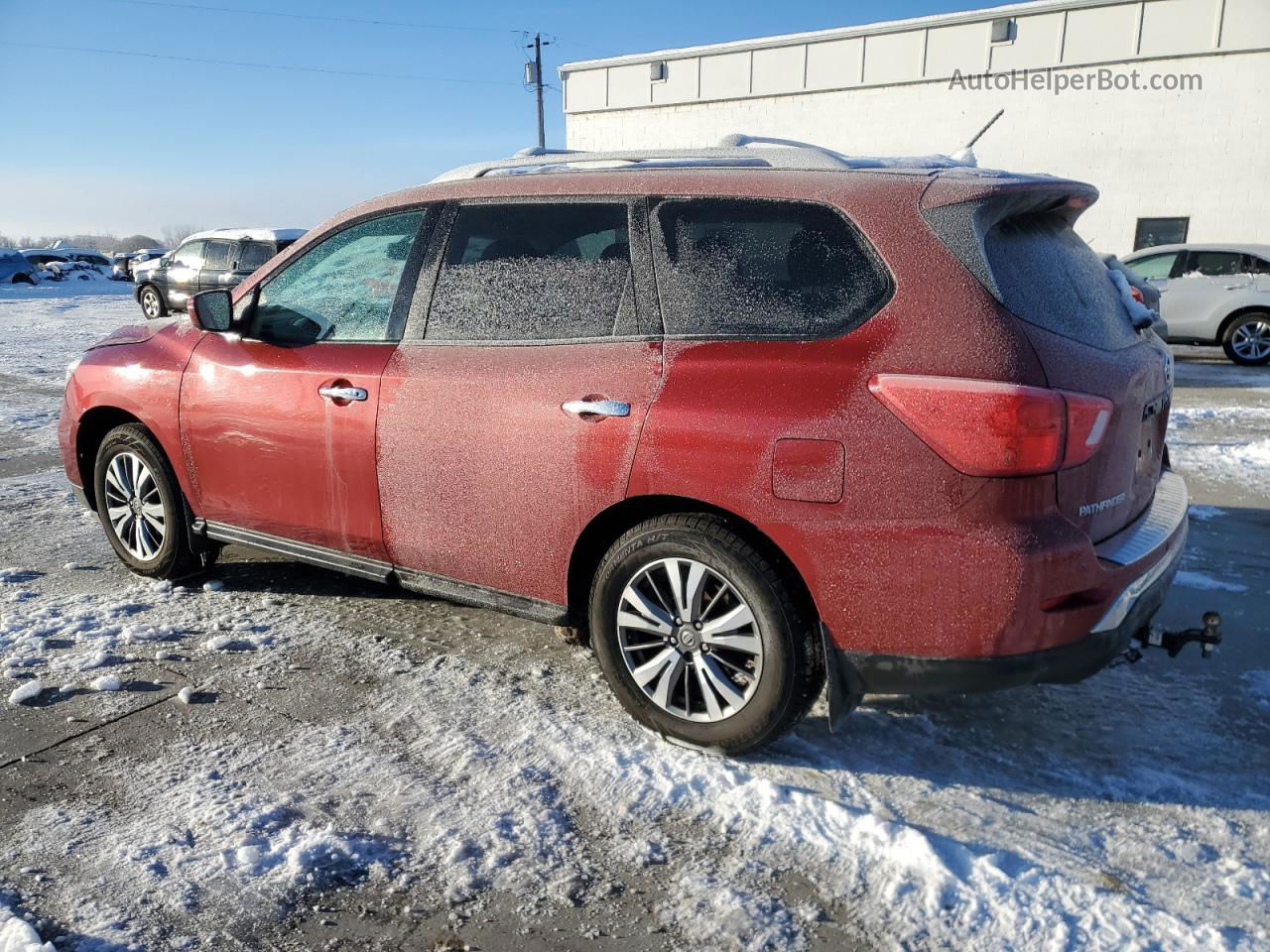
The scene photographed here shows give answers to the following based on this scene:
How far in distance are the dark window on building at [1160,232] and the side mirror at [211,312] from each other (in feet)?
68.3

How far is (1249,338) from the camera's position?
42.9 feet

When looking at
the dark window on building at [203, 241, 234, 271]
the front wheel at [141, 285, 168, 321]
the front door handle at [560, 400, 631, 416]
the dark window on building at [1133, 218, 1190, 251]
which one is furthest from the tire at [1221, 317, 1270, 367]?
the front wheel at [141, 285, 168, 321]

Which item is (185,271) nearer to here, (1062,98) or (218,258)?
(218,258)

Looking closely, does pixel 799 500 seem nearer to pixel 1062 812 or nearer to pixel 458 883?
pixel 1062 812

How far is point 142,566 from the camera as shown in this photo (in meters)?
4.61

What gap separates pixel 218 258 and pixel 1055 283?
19.8 m

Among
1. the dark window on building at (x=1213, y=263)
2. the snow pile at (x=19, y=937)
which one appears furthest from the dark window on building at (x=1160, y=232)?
the snow pile at (x=19, y=937)

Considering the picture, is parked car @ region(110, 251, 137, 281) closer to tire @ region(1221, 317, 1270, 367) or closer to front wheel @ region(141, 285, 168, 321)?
front wheel @ region(141, 285, 168, 321)

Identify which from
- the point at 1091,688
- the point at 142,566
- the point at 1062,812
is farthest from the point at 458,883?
the point at 142,566

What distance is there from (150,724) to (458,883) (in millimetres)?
1398

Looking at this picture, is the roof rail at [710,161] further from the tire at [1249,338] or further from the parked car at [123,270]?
the parked car at [123,270]

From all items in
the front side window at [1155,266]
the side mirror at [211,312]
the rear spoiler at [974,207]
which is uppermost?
the rear spoiler at [974,207]

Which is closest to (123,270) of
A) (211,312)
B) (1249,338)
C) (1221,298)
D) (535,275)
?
(1221,298)

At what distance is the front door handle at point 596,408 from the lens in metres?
3.04
